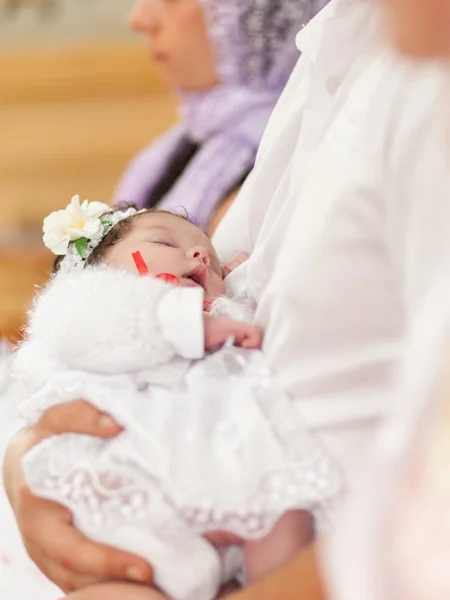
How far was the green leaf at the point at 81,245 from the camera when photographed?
77 centimetres

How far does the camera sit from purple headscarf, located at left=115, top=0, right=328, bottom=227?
1291 millimetres

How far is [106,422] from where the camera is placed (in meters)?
0.55

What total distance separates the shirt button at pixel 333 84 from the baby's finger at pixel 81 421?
0.96ft

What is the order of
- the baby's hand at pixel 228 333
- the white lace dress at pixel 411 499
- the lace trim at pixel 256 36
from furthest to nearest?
the lace trim at pixel 256 36 → the baby's hand at pixel 228 333 → the white lace dress at pixel 411 499

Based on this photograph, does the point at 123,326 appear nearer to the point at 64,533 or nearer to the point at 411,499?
the point at 64,533

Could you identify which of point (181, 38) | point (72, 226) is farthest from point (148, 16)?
point (72, 226)

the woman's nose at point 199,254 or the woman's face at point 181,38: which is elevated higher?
the woman's face at point 181,38

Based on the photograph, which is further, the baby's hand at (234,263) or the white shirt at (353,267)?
the baby's hand at (234,263)

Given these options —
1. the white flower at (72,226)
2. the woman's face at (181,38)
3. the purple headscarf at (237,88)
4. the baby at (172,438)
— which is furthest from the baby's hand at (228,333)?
the woman's face at (181,38)

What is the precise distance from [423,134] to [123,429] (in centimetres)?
28

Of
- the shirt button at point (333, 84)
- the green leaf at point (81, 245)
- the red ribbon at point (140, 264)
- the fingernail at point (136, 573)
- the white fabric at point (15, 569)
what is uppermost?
the shirt button at point (333, 84)

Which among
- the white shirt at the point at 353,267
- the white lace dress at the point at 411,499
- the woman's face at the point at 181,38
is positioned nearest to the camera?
the white lace dress at the point at 411,499

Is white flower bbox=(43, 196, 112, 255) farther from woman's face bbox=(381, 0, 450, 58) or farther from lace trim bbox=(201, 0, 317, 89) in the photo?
lace trim bbox=(201, 0, 317, 89)

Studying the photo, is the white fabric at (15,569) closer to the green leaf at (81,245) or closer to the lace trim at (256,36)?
the green leaf at (81,245)
